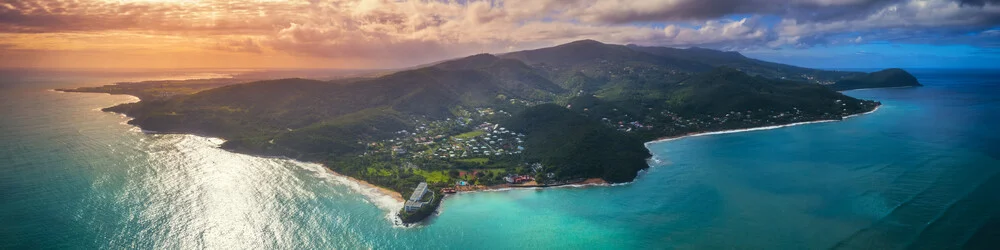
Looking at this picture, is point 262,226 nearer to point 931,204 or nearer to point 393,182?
point 393,182

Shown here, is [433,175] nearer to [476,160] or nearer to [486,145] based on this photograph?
[476,160]

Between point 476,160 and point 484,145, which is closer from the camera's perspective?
point 476,160

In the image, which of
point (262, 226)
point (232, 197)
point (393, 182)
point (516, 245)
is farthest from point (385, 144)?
point (516, 245)

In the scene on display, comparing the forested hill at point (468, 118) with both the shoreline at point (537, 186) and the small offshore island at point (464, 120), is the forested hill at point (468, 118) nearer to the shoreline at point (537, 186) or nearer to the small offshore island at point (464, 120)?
the small offshore island at point (464, 120)

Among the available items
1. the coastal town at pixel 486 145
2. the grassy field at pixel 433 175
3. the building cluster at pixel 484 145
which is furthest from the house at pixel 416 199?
the building cluster at pixel 484 145

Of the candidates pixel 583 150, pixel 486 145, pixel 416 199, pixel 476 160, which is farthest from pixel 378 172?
pixel 583 150
